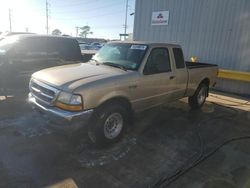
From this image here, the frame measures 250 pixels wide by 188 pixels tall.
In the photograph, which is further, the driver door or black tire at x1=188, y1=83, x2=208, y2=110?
black tire at x1=188, y1=83, x2=208, y2=110

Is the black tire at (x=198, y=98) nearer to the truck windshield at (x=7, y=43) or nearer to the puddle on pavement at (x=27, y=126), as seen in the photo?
the puddle on pavement at (x=27, y=126)

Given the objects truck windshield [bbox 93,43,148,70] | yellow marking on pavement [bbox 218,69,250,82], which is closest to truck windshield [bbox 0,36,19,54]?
truck windshield [bbox 93,43,148,70]

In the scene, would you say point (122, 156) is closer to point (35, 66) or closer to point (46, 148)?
point (46, 148)

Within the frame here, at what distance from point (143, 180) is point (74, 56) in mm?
5322

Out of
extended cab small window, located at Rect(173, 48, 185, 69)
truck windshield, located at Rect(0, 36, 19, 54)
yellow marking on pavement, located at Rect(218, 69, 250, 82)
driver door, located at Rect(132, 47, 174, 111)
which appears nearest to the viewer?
driver door, located at Rect(132, 47, 174, 111)

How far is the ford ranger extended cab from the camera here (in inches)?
136

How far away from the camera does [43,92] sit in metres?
3.87

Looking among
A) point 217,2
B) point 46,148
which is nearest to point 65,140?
point 46,148

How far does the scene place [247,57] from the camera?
8.71 m

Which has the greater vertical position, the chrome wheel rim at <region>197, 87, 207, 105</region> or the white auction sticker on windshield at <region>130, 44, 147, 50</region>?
the white auction sticker on windshield at <region>130, 44, 147, 50</region>

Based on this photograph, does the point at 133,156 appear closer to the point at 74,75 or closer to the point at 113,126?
the point at 113,126

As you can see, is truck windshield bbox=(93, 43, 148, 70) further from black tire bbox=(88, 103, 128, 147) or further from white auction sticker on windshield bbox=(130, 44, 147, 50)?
black tire bbox=(88, 103, 128, 147)

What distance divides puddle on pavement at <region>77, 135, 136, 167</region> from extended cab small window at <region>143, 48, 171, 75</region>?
1.50 m

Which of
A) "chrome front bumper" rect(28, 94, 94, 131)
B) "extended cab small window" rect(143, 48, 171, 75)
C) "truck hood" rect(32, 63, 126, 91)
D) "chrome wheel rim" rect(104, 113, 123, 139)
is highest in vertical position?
"extended cab small window" rect(143, 48, 171, 75)
